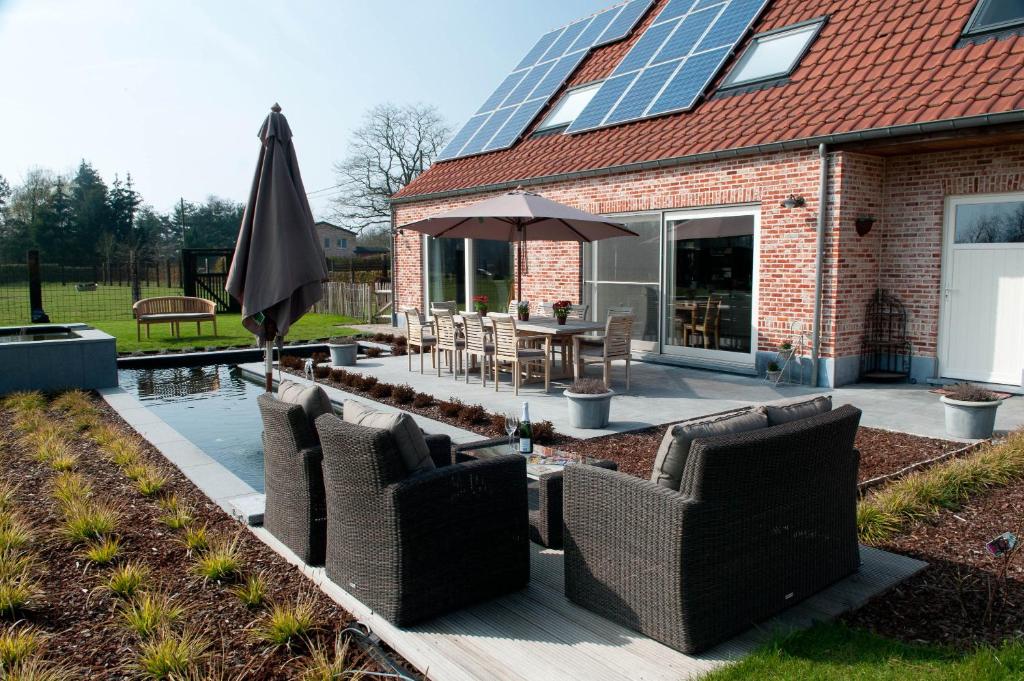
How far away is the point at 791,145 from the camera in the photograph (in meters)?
9.42

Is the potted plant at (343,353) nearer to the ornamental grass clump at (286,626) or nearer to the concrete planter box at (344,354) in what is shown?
the concrete planter box at (344,354)

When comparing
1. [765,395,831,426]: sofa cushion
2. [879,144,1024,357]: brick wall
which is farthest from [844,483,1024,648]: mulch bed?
[879,144,1024,357]: brick wall

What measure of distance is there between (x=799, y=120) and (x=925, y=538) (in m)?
6.74

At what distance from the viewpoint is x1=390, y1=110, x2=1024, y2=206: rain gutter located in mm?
7738

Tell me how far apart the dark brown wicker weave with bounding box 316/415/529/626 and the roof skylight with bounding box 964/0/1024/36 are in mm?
8868

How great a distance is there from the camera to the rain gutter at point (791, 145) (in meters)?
7.74

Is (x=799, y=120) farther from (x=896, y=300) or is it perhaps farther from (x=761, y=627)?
(x=761, y=627)

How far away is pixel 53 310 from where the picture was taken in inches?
915

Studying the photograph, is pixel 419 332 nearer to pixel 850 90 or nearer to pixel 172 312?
pixel 850 90

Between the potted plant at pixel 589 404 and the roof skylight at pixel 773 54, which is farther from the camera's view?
the roof skylight at pixel 773 54

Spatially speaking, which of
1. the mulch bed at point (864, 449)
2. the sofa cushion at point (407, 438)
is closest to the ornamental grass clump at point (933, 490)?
the mulch bed at point (864, 449)

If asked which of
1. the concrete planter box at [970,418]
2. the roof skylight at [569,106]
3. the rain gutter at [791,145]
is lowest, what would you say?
the concrete planter box at [970,418]

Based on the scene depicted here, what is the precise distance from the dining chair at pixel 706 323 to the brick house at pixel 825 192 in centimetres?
6

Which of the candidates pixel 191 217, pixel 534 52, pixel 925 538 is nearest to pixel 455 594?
pixel 925 538
